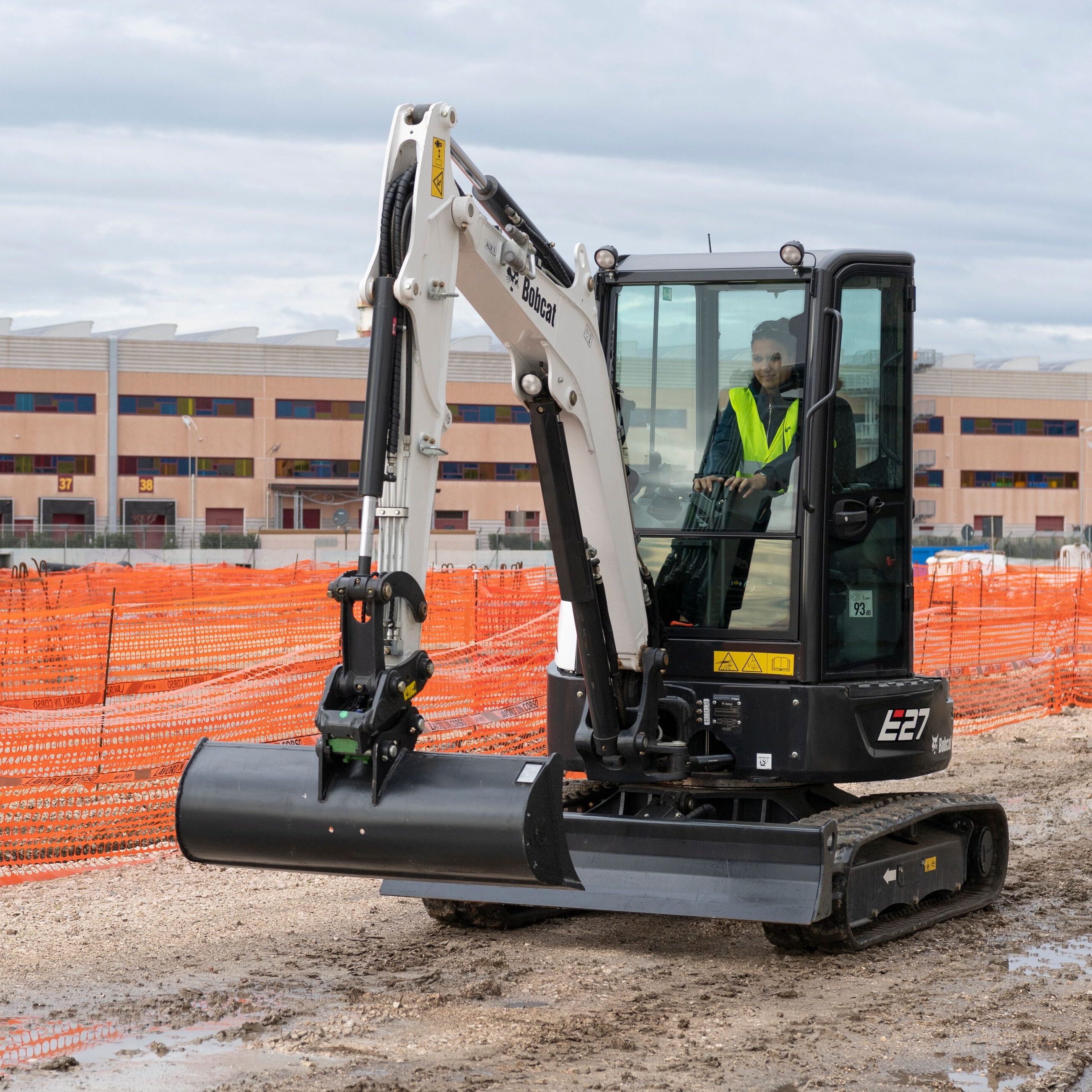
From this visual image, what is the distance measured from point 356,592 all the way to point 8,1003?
255 cm

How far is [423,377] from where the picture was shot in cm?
512

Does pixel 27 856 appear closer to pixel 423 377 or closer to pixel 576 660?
pixel 576 660

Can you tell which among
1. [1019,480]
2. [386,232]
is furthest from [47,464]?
[386,232]

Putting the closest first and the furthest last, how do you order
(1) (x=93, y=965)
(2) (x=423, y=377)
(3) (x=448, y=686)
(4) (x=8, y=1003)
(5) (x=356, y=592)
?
(5) (x=356, y=592) → (2) (x=423, y=377) → (4) (x=8, y=1003) → (1) (x=93, y=965) → (3) (x=448, y=686)

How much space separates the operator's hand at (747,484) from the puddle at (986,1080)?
2.75m

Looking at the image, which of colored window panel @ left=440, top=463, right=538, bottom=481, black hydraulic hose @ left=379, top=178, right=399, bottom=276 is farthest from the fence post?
colored window panel @ left=440, top=463, right=538, bottom=481

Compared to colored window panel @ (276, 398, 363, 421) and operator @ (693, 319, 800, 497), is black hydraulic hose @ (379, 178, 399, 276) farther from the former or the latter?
colored window panel @ (276, 398, 363, 421)

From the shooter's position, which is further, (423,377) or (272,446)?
(272,446)

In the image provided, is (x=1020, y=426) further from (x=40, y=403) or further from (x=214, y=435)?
(x=40, y=403)

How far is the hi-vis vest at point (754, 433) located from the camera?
673cm

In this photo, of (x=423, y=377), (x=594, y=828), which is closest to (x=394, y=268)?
(x=423, y=377)

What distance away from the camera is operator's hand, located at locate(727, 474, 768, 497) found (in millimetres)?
6750

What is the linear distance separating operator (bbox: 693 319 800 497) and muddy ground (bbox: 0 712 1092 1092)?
7.39 feet

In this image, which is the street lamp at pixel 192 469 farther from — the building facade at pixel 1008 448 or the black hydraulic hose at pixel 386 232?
the black hydraulic hose at pixel 386 232
